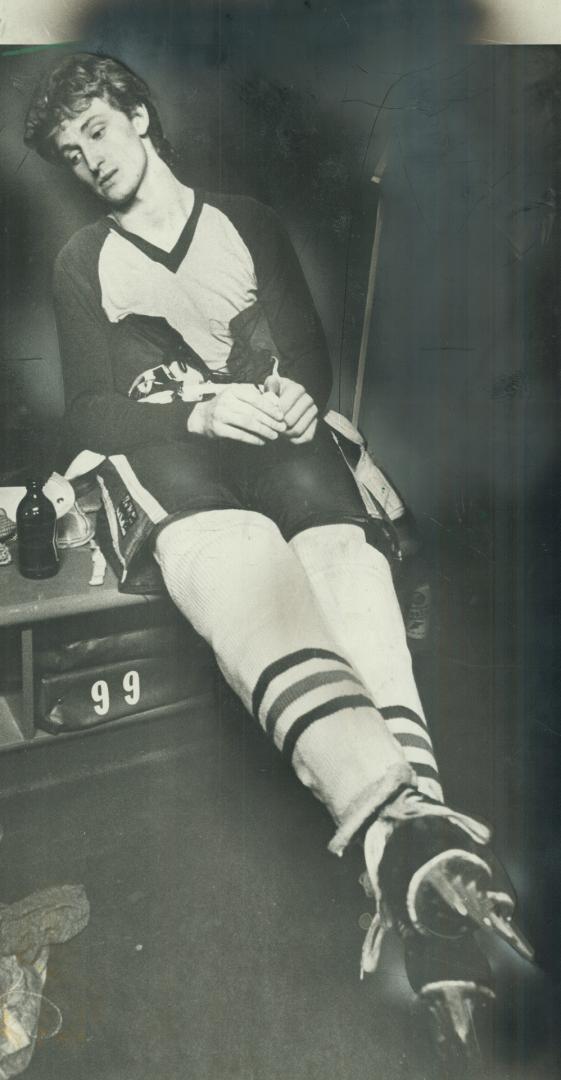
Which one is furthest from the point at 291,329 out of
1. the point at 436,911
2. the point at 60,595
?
the point at 436,911

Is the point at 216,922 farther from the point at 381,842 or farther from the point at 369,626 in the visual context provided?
the point at 369,626

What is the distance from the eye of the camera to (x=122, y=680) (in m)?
1.72

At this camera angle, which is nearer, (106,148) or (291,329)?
(106,148)

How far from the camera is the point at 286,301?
1660 mm

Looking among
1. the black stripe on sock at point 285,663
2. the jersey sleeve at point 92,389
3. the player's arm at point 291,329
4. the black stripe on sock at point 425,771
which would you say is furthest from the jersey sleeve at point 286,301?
the black stripe on sock at point 425,771

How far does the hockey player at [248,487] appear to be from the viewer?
61.0 inches

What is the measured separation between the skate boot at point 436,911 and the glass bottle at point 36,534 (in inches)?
31.1

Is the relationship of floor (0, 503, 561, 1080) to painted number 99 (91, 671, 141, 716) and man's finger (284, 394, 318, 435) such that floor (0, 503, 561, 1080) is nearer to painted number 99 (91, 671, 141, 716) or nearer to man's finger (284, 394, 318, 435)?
painted number 99 (91, 671, 141, 716)

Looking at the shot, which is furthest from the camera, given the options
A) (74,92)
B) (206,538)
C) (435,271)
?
(435,271)

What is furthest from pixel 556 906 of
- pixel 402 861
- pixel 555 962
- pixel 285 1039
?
pixel 285 1039

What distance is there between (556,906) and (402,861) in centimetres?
46

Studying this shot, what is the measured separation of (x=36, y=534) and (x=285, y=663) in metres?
0.53

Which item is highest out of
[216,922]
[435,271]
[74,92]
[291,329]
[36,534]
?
[74,92]

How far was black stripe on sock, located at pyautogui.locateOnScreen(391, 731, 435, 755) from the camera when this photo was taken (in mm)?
1662
